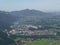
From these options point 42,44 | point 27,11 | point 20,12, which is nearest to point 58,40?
point 42,44

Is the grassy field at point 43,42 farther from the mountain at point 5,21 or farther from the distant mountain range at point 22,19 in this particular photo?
the distant mountain range at point 22,19

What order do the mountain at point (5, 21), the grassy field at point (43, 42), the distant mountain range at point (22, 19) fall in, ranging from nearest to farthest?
1. the grassy field at point (43, 42)
2. the mountain at point (5, 21)
3. the distant mountain range at point (22, 19)

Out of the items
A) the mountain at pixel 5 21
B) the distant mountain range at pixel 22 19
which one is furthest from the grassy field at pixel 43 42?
the distant mountain range at pixel 22 19

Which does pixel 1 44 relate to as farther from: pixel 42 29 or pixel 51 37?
pixel 42 29

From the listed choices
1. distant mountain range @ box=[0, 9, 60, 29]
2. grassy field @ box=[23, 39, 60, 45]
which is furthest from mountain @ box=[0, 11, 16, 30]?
grassy field @ box=[23, 39, 60, 45]


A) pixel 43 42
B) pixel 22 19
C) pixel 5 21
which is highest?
pixel 5 21

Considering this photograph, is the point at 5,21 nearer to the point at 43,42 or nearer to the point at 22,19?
the point at 43,42

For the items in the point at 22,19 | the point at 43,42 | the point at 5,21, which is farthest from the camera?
the point at 22,19

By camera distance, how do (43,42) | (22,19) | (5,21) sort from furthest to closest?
(22,19), (5,21), (43,42)

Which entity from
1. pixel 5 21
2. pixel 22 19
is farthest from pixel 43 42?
pixel 22 19

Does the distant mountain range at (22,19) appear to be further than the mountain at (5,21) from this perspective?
Yes

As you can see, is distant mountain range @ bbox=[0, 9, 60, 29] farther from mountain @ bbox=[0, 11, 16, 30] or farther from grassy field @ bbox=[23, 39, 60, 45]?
grassy field @ bbox=[23, 39, 60, 45]
